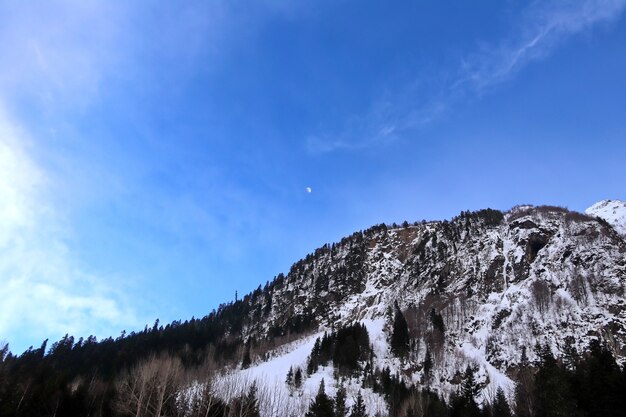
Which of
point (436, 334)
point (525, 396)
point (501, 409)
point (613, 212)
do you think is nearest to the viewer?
point (501, 409)

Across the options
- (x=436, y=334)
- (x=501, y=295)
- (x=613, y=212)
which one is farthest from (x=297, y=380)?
(x=613, y=212)

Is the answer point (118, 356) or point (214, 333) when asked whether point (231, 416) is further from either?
point (214, 333)

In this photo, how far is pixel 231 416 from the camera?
1779 inches

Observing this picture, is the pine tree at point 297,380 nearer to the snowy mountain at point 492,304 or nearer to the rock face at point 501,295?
the snowy mountain at point 492,304

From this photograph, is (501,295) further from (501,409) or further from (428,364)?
(501,409)

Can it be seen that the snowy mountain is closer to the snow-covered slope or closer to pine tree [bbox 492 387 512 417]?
the snow-covered slope

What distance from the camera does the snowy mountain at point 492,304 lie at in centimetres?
10175

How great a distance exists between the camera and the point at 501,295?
12825 cm

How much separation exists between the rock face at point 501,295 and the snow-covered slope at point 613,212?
31.7 inches

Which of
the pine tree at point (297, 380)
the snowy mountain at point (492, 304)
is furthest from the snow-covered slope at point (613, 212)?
the pine tree at point (297, 380)

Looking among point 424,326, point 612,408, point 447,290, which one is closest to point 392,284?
point 447,290

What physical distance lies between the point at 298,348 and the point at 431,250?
79.4m

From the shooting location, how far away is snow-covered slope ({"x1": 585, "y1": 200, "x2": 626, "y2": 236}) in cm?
15194

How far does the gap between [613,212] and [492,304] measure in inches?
3130
